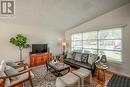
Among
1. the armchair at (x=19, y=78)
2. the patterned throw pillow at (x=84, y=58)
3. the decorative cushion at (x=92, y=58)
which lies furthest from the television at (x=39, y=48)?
the decorative cushion at (x=92, y=58)

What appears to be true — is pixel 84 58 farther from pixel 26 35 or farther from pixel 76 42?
pixel 26 35

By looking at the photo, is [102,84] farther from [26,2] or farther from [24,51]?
[24,51]

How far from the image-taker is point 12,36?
505 cm

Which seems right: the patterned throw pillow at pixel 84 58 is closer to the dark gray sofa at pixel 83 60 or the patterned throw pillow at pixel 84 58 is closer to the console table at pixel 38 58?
the dark gray sofa at pixel 83 60

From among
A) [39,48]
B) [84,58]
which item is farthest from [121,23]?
[39,48]

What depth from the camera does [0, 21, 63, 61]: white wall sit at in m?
4.80

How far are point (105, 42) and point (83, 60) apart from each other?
150 cm

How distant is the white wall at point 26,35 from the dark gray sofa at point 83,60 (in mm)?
2050

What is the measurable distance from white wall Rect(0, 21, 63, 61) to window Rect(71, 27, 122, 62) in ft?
6.44

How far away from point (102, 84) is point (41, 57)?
370 cm

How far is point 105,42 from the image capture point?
4797 millimetres

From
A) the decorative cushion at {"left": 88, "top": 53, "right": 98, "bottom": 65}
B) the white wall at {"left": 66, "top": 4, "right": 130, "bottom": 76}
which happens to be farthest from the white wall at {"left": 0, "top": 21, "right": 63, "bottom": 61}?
the decorative cushion at {"left": 88, "top": 53, "right": 98, "bottom": 65}

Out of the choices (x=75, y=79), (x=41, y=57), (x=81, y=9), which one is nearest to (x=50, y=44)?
(x=41, y=57)

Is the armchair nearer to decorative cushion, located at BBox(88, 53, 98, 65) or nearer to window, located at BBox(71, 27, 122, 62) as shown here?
decorative cushion, located at BBox(88, 53, 98, 65)
